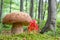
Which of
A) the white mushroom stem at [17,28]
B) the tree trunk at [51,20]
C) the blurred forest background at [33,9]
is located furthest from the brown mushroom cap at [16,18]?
the blurred forest background at [33,9]

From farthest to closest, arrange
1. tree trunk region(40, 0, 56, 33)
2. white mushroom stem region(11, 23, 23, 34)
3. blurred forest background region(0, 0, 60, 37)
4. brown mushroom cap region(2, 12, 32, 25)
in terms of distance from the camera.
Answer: blurred forest background region(0, 0, 60, 37)
tree trunk region(40, 0, 56, 33)
white mushroom stem region(11, 23, 23, 34)
brown mushroom cap region(2, 12, 32, 25)

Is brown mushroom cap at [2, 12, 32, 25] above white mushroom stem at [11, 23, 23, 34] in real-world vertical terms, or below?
above

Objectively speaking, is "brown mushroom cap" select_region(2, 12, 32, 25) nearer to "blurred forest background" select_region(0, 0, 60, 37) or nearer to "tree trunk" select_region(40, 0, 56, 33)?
"tree trunk" select_region(40, 0, 56, 33)

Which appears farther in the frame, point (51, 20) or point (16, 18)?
point (51, 20)

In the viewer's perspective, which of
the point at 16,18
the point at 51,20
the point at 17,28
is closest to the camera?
the point at 16,18

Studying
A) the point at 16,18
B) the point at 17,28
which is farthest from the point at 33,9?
the point at 16,18

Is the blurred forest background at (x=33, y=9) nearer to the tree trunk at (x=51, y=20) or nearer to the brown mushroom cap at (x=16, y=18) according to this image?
the tree trunk at (x=51, y=20)

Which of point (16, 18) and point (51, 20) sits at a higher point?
point (16, 18)

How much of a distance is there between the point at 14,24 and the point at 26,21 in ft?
1.69

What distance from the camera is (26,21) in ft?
21.1

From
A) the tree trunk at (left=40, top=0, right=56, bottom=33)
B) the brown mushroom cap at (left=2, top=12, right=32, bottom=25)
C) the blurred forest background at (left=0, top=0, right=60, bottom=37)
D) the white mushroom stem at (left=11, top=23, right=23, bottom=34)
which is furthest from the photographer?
the blurred forest background at (left=0, top=0, right=60, bottom=37)

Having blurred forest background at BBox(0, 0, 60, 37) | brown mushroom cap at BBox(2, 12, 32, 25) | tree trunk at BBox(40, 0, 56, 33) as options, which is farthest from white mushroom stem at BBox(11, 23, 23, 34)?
blurred forest background at BBox(0, 0, 60, 37)

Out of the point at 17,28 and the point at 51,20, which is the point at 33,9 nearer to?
the point at 51,20

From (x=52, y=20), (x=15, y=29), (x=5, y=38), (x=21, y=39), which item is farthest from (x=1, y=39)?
(x=52, y=20)
